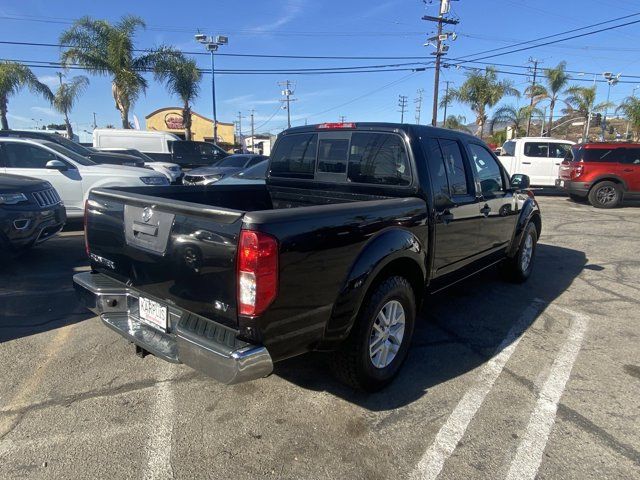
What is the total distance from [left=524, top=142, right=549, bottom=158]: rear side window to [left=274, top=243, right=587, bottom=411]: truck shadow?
1083cm

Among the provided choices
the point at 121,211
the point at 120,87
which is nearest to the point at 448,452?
the point at 121,211

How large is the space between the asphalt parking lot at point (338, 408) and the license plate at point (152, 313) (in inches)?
23.9

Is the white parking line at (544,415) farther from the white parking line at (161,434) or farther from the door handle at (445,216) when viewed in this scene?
the white parking line at (161,434)

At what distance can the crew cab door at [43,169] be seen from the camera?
7738 mm

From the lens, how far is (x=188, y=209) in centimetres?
238

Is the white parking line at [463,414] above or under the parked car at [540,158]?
under

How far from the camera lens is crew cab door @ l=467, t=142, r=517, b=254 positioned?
4.30 metres

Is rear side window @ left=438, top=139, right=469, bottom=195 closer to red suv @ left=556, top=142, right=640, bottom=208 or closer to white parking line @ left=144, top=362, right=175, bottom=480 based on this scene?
white parking line @ left=144, top=362, right=175, bottom=480

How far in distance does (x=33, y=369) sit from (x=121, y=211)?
5.07ft

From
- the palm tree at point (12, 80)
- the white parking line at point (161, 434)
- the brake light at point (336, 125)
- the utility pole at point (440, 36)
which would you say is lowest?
the white parking line at point (161, 434)

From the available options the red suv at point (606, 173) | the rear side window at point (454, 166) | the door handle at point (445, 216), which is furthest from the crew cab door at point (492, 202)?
the red suv at point (606, 173)

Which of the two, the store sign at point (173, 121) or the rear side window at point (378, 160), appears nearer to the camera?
the rear side window at point (378, 160)

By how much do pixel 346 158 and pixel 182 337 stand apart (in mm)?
2104

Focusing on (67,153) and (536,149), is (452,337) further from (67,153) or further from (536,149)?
(536,149)
